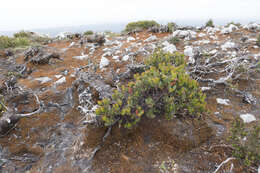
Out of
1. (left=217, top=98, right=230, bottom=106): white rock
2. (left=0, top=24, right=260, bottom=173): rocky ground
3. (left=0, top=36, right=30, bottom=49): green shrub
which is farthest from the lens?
(left=0, top=36, right=30, bottom=49): green shrub

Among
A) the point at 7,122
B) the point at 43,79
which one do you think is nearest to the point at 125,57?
the point at 43,79

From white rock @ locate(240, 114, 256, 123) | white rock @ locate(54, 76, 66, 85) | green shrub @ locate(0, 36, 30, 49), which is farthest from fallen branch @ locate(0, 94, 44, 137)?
green shrub @ locate(0, 36, 30, 49)

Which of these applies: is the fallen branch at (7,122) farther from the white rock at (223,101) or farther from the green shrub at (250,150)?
the white rock at (223,101)

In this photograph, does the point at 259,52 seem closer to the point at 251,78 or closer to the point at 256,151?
the point at 251,78

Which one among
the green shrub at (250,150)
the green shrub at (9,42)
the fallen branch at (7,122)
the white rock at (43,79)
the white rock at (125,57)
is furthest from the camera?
the green shrub at (9,42)

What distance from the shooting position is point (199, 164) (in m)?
3.00

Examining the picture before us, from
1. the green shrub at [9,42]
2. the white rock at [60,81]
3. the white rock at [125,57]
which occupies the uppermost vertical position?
the green shrub at [9,42]

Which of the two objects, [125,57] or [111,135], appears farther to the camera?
[125,57]

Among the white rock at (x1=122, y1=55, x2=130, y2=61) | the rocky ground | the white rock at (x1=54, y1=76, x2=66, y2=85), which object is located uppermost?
the white rock at (x1=122, y1=55, x2=130, y2=61)

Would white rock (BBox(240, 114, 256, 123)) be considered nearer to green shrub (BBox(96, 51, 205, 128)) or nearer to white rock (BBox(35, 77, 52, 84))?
green shrub (BBox(96, 51, 205, 128))

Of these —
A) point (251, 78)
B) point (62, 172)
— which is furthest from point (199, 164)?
point (251, 78)

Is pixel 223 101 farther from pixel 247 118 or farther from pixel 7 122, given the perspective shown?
pixel 7 122

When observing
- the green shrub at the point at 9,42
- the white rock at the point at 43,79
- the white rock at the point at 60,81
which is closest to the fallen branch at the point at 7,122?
the white rock at the point at 60,81

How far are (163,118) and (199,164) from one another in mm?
1220
